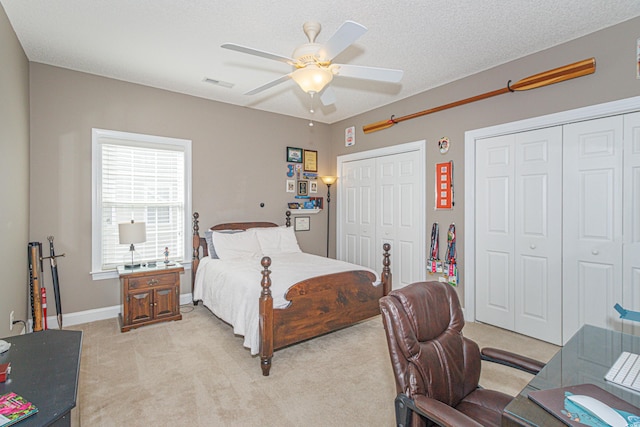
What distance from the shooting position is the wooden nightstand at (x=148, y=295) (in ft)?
11.3

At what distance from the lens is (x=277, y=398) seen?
7.51 feet

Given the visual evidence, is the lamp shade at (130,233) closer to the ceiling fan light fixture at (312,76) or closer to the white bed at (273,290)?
the white bed at (273,290)

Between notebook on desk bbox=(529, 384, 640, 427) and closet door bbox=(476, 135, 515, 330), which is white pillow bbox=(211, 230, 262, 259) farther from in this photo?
notebook on desk bbox=(529, 384, 640, 427)

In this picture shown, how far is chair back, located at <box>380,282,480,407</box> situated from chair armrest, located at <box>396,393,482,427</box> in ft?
0.14

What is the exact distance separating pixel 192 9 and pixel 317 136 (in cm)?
328

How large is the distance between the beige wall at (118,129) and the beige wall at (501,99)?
167 centimetres

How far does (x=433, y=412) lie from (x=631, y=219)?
267cm

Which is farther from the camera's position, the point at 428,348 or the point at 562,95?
the point at 562,95

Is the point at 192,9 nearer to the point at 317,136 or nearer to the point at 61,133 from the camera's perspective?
the point at 61,133

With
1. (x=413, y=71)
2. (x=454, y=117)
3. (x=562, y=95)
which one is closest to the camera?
(x=562, y=95)

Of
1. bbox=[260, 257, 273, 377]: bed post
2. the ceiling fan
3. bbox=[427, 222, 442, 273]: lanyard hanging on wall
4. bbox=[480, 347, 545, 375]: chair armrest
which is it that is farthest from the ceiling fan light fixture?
bbox=[427, 222, 442, 273]: lanyard hanging on wall

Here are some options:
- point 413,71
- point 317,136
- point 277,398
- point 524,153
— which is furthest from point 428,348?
point 317,136

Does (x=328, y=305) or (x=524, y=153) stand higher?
(x=524, y=153)

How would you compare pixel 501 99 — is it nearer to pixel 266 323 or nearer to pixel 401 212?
pixel 401 212
